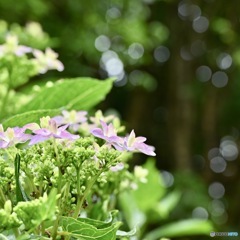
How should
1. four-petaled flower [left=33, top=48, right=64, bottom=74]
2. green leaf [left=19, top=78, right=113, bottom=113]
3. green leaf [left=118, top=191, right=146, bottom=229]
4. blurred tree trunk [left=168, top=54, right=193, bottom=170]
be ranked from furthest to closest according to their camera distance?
blurred tree trunk [left=168, top=54, right=193, bottom=170] → green leaf [left=118, top=191, right=146, bottom=229] → four-petaled flower [left=33, top=48, right=64, bottom=74] → green leaf [left=19, top=78, right=113, bottom=113]

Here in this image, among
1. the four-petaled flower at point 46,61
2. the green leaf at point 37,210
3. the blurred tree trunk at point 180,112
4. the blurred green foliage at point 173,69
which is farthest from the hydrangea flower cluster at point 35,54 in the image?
the blurred tree trunk at point 180,112

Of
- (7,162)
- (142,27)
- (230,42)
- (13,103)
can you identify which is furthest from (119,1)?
(7,162)

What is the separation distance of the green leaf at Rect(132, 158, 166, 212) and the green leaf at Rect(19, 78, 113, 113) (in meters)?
0.43

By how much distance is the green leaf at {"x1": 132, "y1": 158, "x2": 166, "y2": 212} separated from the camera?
1.32 meters

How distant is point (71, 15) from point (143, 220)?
237cm

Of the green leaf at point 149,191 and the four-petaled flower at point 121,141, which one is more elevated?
the four-petaled flower at point 121,141

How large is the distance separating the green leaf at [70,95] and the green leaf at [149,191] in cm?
43

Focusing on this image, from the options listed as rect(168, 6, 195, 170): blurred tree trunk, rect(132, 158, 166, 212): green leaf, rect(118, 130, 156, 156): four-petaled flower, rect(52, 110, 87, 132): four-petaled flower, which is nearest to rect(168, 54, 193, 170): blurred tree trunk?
rect(168, 6, 195, 170): blurred tree trunk

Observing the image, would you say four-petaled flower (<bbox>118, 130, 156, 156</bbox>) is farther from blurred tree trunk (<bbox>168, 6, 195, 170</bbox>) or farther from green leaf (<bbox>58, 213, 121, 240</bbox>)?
blurred tree trunk (<bbox>168, 6, 195, 170</bbox>)

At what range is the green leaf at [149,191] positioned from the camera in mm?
1322

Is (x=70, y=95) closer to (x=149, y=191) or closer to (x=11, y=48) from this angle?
(x=11, y=48)

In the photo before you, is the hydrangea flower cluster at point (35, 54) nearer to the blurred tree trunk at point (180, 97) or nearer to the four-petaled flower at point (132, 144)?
the four-petaled flower at point (132, 144)

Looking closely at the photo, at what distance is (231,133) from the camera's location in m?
5.30

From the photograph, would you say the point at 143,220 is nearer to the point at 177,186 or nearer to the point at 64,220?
the point at 64,220
